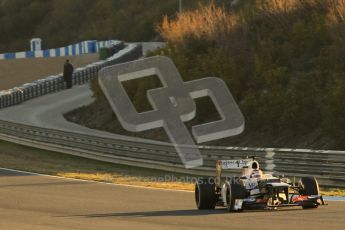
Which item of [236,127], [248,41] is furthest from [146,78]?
[236,127]

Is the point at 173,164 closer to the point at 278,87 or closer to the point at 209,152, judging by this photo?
the point at 209,152

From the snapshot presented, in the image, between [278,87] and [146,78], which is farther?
[146,78]

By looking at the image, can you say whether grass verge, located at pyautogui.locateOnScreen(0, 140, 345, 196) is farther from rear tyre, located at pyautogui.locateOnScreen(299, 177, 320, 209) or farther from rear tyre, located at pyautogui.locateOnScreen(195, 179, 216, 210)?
rear tyre, located at pyautogui.locateOnScreen(299, 177, 320, 209)

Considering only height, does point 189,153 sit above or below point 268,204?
below

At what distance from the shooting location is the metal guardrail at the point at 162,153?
20.4 metres

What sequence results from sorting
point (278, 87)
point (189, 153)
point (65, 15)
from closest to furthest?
point (189, 153)
point (278, 87)
point (65, 15)

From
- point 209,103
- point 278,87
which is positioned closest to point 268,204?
point 278,87

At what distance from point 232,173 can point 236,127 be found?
659cm

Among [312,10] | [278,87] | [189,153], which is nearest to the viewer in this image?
[189,153]

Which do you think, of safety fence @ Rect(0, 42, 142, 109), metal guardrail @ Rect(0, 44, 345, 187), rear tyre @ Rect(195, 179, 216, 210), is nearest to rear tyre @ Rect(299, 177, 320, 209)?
rear tyre @ Rect(195, 179, 216, 210)

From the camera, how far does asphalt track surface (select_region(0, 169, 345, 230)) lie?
11.7 m

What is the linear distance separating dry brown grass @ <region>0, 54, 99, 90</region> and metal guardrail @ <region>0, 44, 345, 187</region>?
24.0m

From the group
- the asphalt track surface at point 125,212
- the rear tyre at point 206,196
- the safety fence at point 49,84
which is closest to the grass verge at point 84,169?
the asphalt track surface at point 125,212

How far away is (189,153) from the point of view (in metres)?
24.1
